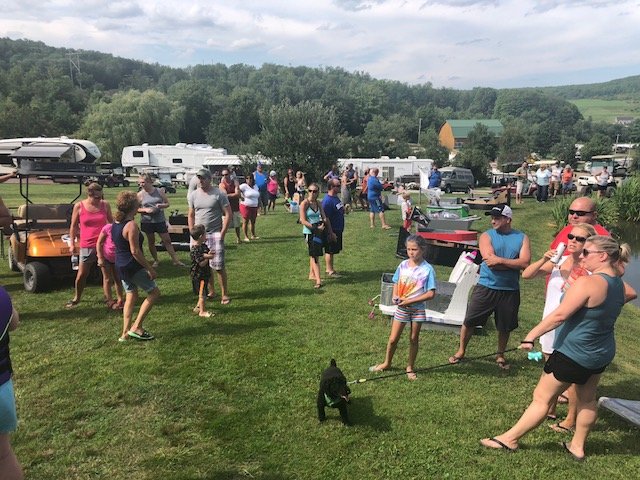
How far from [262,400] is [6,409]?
7.02 feet

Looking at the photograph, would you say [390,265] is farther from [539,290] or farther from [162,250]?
[162,250]

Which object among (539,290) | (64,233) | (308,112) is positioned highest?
(308,112)

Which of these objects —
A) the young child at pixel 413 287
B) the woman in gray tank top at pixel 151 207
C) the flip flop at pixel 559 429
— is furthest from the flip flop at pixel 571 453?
the woman in gray tank top at pixel 151 207

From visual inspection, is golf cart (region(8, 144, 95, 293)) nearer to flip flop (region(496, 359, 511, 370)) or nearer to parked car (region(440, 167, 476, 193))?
flip flop (region(496, 359, 511, 370))

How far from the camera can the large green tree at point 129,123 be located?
2094 inches

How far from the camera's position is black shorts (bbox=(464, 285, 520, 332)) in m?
4.49

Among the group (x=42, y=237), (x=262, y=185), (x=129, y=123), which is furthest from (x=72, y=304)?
(x=129, y=123)

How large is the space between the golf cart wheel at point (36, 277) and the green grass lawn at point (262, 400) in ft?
0.69

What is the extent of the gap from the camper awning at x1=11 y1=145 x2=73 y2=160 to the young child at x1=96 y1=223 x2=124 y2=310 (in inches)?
125

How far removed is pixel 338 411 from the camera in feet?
12.8

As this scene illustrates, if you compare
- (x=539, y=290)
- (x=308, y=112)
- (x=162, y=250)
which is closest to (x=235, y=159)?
(x=308, y=112)

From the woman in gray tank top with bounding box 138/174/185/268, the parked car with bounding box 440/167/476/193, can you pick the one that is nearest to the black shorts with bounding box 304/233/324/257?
the woman in gray tank top with bounding box 138/174/185/268

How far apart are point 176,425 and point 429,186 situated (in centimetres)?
1630

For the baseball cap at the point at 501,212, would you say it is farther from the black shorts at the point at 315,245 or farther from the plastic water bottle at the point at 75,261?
the plastic water bottle at the point at 75,261
